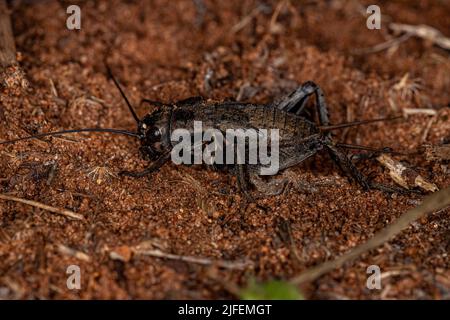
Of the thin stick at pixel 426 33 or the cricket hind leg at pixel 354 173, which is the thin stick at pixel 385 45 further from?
the cricket hind leg at pixel 354 173

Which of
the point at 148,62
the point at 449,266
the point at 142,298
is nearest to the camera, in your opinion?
the point at 142,298

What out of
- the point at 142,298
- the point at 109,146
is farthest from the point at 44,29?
the point at 142,298

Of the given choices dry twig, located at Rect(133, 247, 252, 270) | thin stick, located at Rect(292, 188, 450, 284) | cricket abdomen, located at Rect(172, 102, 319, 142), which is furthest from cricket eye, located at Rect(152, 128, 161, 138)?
thin stick, located at Rect(292, 188, 450, 284)

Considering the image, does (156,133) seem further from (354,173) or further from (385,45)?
(385,45)

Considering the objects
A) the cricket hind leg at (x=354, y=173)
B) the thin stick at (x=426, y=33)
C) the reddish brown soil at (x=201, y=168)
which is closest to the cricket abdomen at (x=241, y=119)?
the cricket hind leg at (x=354, y=173)

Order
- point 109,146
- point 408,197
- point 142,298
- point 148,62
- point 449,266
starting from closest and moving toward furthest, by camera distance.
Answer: point 142,298, point 449,266, point 408,197, point 109,146, point 148,62

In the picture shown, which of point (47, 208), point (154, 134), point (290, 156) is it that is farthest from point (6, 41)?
point (290, 156)

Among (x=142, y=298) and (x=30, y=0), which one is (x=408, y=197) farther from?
(x=30, y=0)
